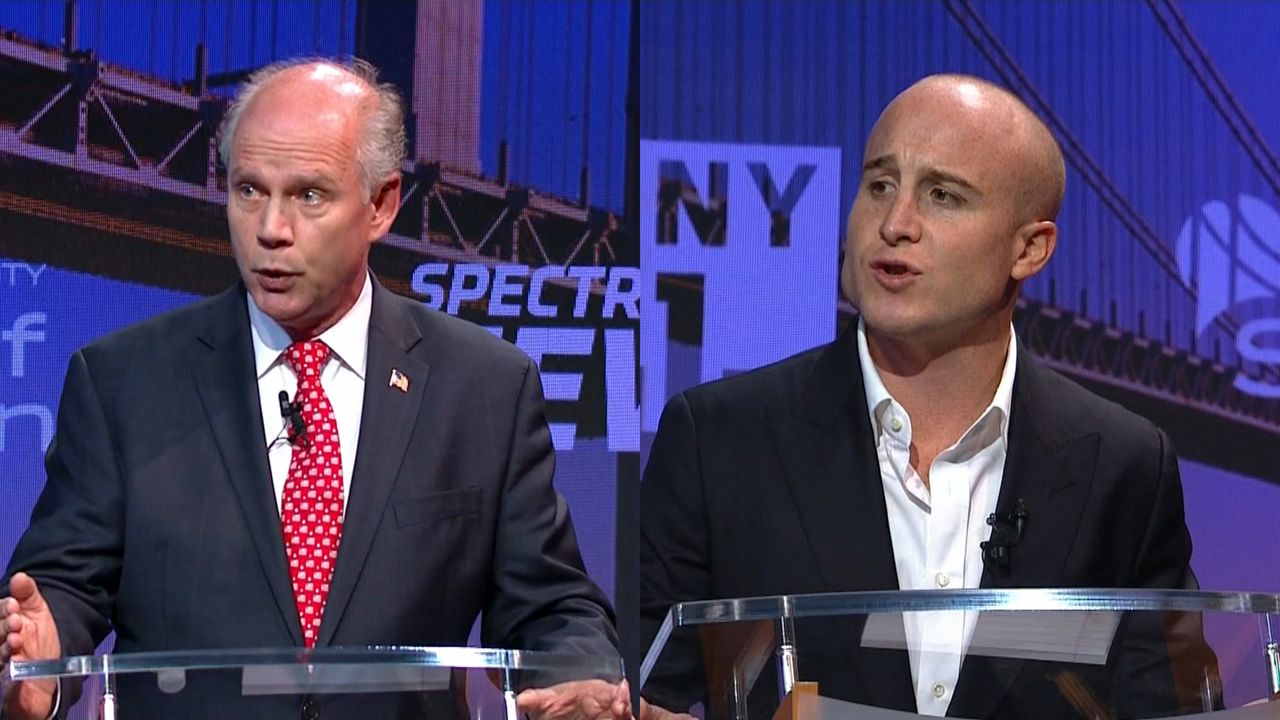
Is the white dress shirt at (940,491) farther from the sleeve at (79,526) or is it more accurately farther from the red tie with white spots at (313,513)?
the sleeve at (79,526)

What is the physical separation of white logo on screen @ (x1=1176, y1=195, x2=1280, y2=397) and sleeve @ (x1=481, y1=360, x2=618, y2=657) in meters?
1.93

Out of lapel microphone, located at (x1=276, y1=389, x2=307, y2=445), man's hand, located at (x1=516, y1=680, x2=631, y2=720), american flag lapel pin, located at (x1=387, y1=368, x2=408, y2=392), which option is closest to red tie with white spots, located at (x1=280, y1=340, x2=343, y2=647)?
lapel microphone, located at (x1=276, y1=389, x2=307, y2=445)

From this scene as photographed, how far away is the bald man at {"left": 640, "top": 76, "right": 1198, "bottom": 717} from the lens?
2.82m

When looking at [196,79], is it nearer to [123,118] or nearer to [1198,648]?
[123,118]

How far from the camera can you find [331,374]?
297 cm

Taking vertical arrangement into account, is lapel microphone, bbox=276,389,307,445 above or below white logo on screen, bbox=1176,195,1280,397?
below

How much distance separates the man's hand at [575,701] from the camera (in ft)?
6.52

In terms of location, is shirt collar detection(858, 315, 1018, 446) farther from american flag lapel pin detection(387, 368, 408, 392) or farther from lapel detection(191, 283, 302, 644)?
lapel detection(191, 283, 302, 644)

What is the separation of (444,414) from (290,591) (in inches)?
15.1

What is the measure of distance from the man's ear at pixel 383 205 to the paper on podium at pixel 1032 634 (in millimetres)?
1385

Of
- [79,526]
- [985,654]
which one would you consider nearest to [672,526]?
[79,526]

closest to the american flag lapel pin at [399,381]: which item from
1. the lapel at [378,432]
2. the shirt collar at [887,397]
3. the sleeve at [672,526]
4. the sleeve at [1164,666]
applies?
the lapel at [378,432]

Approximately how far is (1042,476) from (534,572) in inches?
30.9

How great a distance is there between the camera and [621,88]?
13.7 feet
